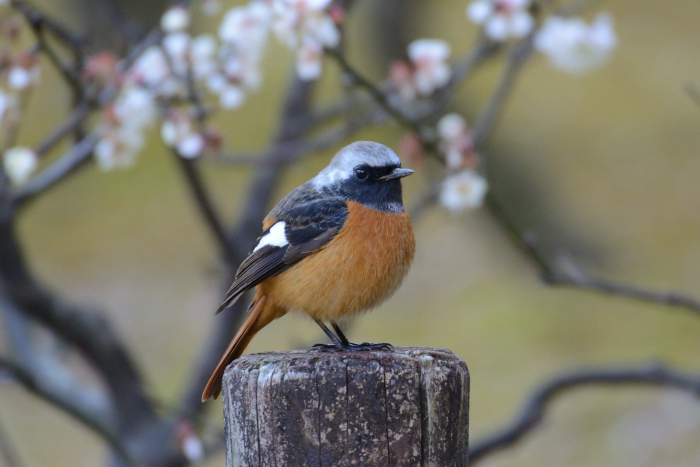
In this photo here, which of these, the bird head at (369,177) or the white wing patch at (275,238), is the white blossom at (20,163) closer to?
the white wing patch at (275,238)

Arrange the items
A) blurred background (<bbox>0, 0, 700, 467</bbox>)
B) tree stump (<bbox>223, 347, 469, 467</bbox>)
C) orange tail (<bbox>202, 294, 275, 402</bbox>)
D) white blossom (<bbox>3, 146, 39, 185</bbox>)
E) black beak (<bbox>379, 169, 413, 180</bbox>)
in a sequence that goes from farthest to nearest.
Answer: blurred background (<bbox>0, 0, 700, 467</bbox>) → white blossom (<bbox>3, 146, 39, 185</bbox>) → black beak (<bbox>379, 169, 413, 180</bbox>) → orange tail (<bbox>202, 294, 275, 402</bbox>) → tree stump (<bbox>223, 347, 469, 467</bbox>)

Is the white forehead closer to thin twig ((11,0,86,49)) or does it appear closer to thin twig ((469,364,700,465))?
thin twig ((11,0,86,49))

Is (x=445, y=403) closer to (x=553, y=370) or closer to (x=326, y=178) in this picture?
(x=326, y=178)

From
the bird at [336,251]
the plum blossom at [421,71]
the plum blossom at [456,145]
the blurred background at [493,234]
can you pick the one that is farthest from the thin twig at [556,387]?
the blurred background at [493,234]

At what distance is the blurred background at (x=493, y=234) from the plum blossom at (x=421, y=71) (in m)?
5.06

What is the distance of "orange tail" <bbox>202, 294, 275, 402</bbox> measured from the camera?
3367 mm

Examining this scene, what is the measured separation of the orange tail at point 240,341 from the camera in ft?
11.0

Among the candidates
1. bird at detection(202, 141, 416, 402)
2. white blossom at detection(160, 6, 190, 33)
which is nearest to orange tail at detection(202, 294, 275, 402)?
bird at detection(202, 141, 416, 402)

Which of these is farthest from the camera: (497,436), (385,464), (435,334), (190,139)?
(435,334)

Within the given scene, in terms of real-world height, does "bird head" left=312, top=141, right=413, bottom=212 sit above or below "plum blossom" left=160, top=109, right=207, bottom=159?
below

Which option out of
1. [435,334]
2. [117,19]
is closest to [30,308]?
[117,19]

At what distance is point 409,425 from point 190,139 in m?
3.03

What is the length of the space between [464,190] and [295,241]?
1.64 meters

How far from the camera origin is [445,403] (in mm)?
2359
